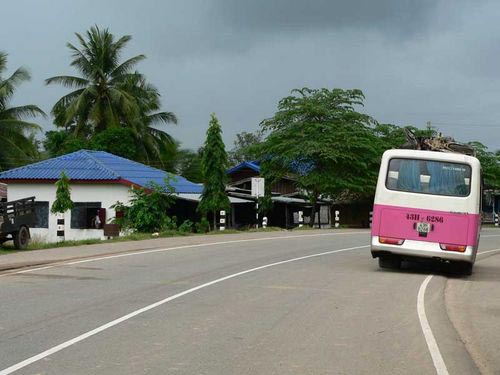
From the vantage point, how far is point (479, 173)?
15688 millimetres

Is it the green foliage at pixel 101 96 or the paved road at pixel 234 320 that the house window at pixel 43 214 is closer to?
the green foliage at pixel 101 96

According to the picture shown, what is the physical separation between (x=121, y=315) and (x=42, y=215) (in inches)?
1091

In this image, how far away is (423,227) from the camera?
1544 centimetres

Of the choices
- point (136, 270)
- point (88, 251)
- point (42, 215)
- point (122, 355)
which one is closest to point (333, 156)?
point (42, 215)

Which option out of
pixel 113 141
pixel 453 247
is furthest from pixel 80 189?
pixel 453 247

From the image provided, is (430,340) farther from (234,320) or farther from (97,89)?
(97,89)

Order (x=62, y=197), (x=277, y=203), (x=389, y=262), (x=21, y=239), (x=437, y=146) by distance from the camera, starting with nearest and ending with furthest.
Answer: (x=389, y=262), (x=437, y=146), (x=21, y=239), (x=62, y=197), (x=277, y=203)

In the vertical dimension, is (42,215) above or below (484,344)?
above

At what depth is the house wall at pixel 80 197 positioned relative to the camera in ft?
113

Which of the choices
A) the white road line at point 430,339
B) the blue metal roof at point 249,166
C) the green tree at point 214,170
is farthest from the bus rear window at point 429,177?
the blue metal roof at point 249,166

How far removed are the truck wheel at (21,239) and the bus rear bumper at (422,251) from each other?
1140 centimetres

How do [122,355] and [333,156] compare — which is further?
[333,156]

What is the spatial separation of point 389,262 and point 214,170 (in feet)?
55.5

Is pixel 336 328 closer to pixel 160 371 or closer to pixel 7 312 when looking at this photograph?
pixel 160 371
